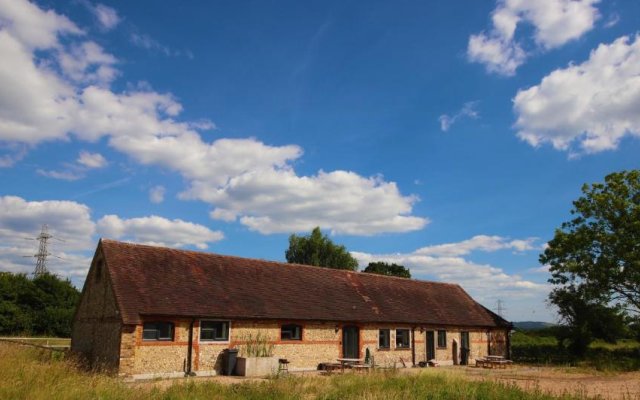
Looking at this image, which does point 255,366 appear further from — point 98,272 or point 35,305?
point 35,305

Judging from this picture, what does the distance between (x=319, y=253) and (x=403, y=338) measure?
1330 inches

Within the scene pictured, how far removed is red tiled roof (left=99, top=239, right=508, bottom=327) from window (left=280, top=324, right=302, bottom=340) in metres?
0.60

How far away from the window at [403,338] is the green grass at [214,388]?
1234 centimetres

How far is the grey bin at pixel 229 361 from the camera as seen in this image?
21469 mm

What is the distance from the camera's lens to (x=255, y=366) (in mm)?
21422

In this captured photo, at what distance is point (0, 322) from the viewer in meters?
39.0

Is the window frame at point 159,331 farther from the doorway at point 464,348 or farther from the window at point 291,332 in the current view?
the doorway at point 464,348

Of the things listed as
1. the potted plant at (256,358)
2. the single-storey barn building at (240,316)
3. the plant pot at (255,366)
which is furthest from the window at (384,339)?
the plant pot at (255,366)

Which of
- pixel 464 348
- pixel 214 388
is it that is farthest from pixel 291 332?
pixel 464 348

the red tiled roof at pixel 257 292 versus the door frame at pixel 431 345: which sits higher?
the red tiled roof at pixel 257 292

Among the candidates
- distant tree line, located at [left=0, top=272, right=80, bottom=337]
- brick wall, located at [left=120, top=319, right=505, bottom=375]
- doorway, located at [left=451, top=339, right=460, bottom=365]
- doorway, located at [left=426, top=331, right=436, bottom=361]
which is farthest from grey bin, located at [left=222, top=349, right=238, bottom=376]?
distant tree line, located at [left=0, top=272, right=80, bottom=337]

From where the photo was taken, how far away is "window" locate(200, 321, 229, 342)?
21734mm

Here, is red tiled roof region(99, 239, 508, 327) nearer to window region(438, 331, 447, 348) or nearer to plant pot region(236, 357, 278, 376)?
window region(438, 331, 447, 348)

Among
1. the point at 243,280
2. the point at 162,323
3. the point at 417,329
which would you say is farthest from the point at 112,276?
the point at 417,329
